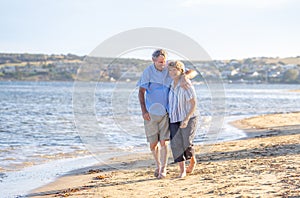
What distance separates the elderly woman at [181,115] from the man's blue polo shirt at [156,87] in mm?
107

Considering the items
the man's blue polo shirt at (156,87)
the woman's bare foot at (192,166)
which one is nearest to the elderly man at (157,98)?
the man's blue polo shirt at (156,87)

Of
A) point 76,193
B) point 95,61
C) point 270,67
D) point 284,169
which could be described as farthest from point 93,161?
point 270,67

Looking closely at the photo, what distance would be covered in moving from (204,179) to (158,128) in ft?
3.26

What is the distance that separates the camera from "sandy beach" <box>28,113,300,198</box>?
625 cm

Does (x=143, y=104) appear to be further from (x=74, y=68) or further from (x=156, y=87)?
(x=74, y=68)

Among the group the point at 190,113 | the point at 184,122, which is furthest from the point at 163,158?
the point at 190,113

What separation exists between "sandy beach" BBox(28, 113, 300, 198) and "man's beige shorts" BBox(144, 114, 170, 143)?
0.62 metres

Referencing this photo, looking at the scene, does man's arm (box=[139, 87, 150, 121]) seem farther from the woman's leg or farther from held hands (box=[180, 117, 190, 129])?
the woman's leg

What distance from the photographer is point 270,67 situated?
12162cm

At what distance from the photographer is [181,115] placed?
23.8 ft

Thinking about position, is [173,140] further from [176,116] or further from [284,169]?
[284,169]

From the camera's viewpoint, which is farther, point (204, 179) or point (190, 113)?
point (190, 113)

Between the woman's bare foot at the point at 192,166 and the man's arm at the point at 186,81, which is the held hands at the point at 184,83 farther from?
the woman's bare foot at the point at 192,166

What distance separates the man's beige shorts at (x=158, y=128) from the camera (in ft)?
24.2
